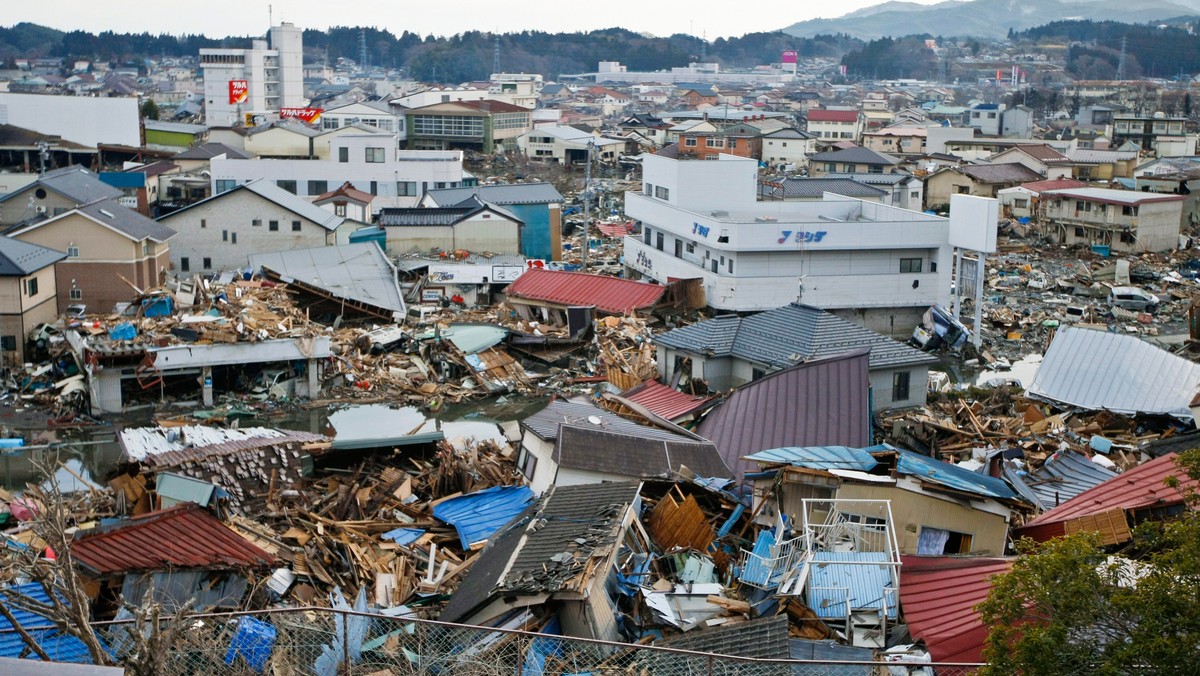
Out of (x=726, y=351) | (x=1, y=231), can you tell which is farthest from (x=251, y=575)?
(x=1, y=231)

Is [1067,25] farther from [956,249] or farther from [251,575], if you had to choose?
[251,575]

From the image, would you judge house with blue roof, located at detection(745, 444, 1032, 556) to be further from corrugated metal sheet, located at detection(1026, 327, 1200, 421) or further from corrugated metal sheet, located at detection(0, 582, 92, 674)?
corrugated metal sheet, located at detection(1026, 327, 1200, 421)

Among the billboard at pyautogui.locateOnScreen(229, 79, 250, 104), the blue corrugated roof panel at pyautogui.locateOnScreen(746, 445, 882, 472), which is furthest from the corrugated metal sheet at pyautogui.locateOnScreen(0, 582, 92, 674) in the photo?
the billboard at pyautogui.locateOnScreen(229, 79, 250, 104)

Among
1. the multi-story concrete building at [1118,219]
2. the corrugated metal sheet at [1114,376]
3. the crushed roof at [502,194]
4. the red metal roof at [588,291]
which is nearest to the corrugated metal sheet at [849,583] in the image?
the corrugated metal sheet at [1114,376]

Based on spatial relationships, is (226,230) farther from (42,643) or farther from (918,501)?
(918,501)

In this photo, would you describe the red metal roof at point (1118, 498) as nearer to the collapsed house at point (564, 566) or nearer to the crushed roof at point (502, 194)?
the collapsed house at point (564, 566)

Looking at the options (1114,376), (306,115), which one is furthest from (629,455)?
(306,115)
